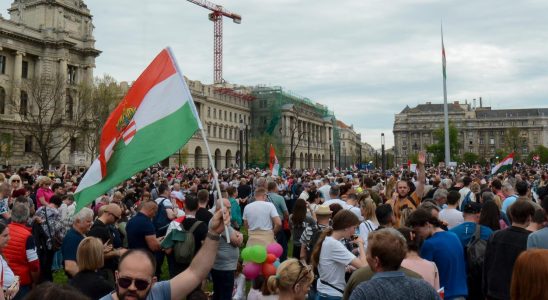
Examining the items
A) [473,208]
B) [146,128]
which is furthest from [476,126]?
[146,128]

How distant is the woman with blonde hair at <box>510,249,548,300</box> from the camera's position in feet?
9.39

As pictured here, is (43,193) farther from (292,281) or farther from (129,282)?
(129,282)

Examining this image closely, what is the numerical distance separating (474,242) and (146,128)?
14.3 feet

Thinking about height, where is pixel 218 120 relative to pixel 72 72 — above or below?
below

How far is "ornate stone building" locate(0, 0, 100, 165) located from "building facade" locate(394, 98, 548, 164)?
10471cm

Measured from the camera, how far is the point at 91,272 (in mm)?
4820

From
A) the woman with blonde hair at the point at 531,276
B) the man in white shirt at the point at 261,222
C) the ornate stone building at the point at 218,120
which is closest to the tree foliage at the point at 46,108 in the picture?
the ornate stone building at the point at 218,120

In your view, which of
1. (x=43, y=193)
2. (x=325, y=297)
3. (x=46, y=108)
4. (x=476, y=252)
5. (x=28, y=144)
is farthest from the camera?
(x=28, y=144)

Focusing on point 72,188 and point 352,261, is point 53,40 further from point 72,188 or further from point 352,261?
point 352,261

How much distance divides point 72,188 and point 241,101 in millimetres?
87961

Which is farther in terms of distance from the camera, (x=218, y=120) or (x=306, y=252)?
(x=218, y=120)

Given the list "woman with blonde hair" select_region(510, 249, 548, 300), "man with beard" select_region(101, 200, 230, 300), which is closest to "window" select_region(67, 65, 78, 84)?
"man with beard" select_region(101, 200, 230, 300)

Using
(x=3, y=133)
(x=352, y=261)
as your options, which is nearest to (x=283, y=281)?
(x=352, y=261)

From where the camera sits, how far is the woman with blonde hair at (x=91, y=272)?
464cm
